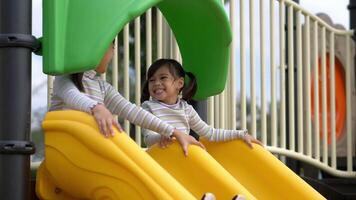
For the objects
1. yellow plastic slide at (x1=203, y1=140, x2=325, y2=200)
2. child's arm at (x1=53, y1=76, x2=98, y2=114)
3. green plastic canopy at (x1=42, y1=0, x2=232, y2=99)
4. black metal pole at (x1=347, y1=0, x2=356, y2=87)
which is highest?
black metal pole at (x1=347, y1=0, x2=356, y2=87)

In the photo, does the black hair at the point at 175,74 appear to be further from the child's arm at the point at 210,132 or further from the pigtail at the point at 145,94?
the child's arm at the point at 210,132

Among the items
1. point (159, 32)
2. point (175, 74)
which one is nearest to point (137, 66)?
point (159, 32)

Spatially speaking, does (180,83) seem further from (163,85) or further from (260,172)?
(260,172)

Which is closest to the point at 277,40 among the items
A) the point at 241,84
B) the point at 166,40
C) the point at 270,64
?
the point at 270,64

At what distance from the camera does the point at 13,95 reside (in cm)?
246

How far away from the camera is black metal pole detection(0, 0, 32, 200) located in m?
2.44

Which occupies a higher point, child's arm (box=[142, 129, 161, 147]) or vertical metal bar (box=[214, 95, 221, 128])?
vertical metal bar (box=[214, 95, 221, 128])

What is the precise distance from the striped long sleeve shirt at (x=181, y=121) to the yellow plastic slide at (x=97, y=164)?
0.53 m

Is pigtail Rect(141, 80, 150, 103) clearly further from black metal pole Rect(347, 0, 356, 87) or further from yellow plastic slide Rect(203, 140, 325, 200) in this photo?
black metal pole Rect(347, 0, 356, 87)

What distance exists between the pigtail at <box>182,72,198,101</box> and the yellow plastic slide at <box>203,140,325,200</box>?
0.23 metres

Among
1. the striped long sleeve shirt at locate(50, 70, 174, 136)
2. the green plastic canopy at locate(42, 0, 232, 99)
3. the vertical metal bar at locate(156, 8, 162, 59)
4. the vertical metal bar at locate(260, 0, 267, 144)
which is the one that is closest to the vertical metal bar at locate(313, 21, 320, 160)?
the vertical metal bar at locate(260, 0, 267, 144)

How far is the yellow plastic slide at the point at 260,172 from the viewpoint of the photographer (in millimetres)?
3037

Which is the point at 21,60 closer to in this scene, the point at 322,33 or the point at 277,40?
the point at 277,40

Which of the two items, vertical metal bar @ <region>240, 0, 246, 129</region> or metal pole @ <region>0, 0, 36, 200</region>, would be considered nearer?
metal pole @ <region>0, 0, 36, 200</region>
